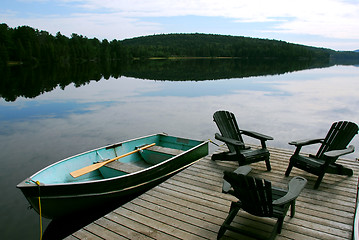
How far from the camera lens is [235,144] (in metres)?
4.95

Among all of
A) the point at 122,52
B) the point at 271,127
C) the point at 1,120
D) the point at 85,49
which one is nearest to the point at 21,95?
the point at 1,120

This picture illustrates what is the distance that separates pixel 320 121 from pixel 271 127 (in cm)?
279

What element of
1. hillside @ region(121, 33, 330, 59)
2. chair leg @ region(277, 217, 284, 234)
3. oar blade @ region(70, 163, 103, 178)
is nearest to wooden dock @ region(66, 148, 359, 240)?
chair leg @ region(277, 217, 284, 234)

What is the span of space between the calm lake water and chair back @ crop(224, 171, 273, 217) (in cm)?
279

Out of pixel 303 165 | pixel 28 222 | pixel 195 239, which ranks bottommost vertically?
pixel 28 222

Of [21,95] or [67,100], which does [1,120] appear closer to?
[67,100]

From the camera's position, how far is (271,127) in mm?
11586

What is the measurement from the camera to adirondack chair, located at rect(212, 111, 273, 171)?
4965 millimetres

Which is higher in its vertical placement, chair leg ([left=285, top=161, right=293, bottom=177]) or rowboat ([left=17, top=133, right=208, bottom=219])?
chair leg ([left=285, top=161, right=293, bottom=177])

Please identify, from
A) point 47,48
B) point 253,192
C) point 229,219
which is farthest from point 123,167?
point 47,48

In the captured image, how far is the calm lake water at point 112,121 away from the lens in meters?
6.92

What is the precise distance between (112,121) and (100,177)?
739 centimetres

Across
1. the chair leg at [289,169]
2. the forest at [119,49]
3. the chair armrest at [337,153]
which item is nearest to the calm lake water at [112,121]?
the chair leg at [289,169]

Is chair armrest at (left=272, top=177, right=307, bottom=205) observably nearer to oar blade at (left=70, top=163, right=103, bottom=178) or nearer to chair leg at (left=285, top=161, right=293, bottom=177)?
chair leg at (left=285, top=161, right=293, bottom=177)
